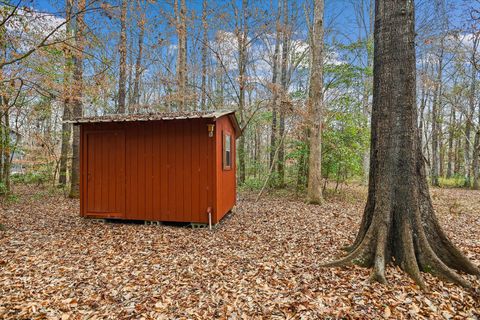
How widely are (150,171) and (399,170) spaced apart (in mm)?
4936

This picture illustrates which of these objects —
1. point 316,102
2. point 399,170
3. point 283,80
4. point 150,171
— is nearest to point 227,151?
point 150,171

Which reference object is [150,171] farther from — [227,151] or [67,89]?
[67,89]

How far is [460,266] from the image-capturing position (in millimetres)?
3043

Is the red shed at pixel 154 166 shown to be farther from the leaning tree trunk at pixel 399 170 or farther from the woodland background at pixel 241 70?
the leaning tree trunk at pixel 399 170

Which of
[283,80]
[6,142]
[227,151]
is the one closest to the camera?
[227,151]

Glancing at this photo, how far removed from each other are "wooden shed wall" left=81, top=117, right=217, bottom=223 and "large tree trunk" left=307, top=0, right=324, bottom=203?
12.8 ft

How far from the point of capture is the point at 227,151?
678 cm

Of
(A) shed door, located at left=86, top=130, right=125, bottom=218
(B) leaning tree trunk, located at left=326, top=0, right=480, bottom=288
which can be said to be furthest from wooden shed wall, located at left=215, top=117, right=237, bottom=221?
(B) leaning tree trunk, located at left=326, top=0, right=480, bottom=288

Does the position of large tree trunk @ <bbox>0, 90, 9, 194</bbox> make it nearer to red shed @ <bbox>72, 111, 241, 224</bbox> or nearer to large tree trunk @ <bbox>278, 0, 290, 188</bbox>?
red shed @ <bbox>72, 111, 241, 224</bbox>

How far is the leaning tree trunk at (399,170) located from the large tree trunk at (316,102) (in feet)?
16.2

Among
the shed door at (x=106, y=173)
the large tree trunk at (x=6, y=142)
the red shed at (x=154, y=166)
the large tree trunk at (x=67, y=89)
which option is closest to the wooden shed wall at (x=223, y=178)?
the red shed at (x=154, y=166)

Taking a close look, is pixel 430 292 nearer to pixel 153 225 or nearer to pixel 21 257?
pixel 153 225

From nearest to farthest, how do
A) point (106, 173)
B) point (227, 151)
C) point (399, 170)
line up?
point (399, 170), point (106, 173), point (227, 151)

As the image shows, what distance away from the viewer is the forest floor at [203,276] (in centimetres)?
247
